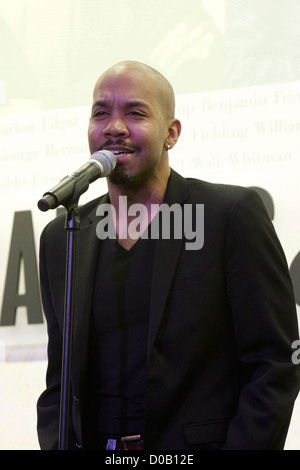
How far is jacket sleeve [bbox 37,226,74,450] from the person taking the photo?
2350mm

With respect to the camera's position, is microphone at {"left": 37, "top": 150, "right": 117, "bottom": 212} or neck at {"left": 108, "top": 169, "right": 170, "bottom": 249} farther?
neck at {"left": 108, "top": 169, "right": 170, "bottom": 249}

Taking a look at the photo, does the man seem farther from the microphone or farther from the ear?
the microphone

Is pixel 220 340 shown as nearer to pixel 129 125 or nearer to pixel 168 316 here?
pixel 168 316

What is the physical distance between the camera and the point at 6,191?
3.50m

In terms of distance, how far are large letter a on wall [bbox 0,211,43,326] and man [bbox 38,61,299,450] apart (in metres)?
0.96

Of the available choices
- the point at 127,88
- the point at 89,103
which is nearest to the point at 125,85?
the point at 127,88

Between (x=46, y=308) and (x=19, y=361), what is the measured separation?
34.2 inches

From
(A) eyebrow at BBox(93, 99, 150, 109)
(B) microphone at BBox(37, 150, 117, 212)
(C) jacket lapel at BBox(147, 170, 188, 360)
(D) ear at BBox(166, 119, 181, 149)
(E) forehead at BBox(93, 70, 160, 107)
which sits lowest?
(C) jacket lapel at BBox(147, 170, 188, 360)

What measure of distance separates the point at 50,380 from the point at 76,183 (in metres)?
0.92

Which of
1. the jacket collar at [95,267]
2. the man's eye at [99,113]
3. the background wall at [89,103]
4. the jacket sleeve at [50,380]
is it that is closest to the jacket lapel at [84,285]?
the jacket collar at [95,267]

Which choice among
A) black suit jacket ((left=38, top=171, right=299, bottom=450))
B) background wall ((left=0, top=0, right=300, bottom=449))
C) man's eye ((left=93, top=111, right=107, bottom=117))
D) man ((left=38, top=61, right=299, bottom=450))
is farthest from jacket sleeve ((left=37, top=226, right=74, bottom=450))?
background wall ((left=0, top=0, right=300, bottom=449))

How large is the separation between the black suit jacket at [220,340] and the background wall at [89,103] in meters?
0.89

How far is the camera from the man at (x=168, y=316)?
202cm
